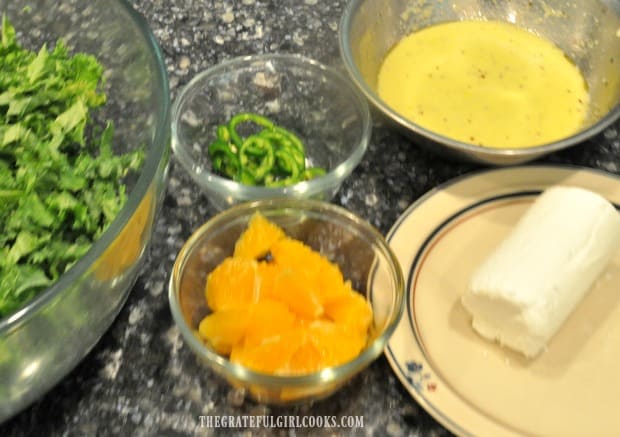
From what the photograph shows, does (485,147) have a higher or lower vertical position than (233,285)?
higher

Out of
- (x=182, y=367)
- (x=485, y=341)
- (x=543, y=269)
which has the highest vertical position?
(x=543, y=269)

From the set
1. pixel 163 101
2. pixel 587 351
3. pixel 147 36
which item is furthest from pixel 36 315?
pixel 587 351

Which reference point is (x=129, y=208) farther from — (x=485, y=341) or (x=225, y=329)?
(x=485, y=341)

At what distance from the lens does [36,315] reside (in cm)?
62

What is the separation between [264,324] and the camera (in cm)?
76

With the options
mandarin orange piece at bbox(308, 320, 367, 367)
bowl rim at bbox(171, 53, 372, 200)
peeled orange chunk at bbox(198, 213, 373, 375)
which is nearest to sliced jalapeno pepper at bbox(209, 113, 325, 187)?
bowl rim at bbox(171, 53, 372, 200)

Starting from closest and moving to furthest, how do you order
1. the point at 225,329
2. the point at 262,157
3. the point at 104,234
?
1. the point at 104,234
2. the point at 225,329
3. the point at 262,157

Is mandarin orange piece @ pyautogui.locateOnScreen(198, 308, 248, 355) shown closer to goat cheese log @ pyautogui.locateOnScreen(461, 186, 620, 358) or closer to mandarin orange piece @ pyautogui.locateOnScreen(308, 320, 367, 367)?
mandarin orange piece @ pyautogui.locateOnScreen(308, 320, 367, 367)

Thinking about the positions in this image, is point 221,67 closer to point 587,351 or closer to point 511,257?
point 511,257

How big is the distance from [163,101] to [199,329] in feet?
0.90

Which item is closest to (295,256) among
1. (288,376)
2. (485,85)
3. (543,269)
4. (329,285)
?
(329,285)

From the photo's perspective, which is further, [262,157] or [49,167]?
[262,157]

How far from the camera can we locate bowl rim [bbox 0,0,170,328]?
0.61m

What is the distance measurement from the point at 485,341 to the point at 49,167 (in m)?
0.59
